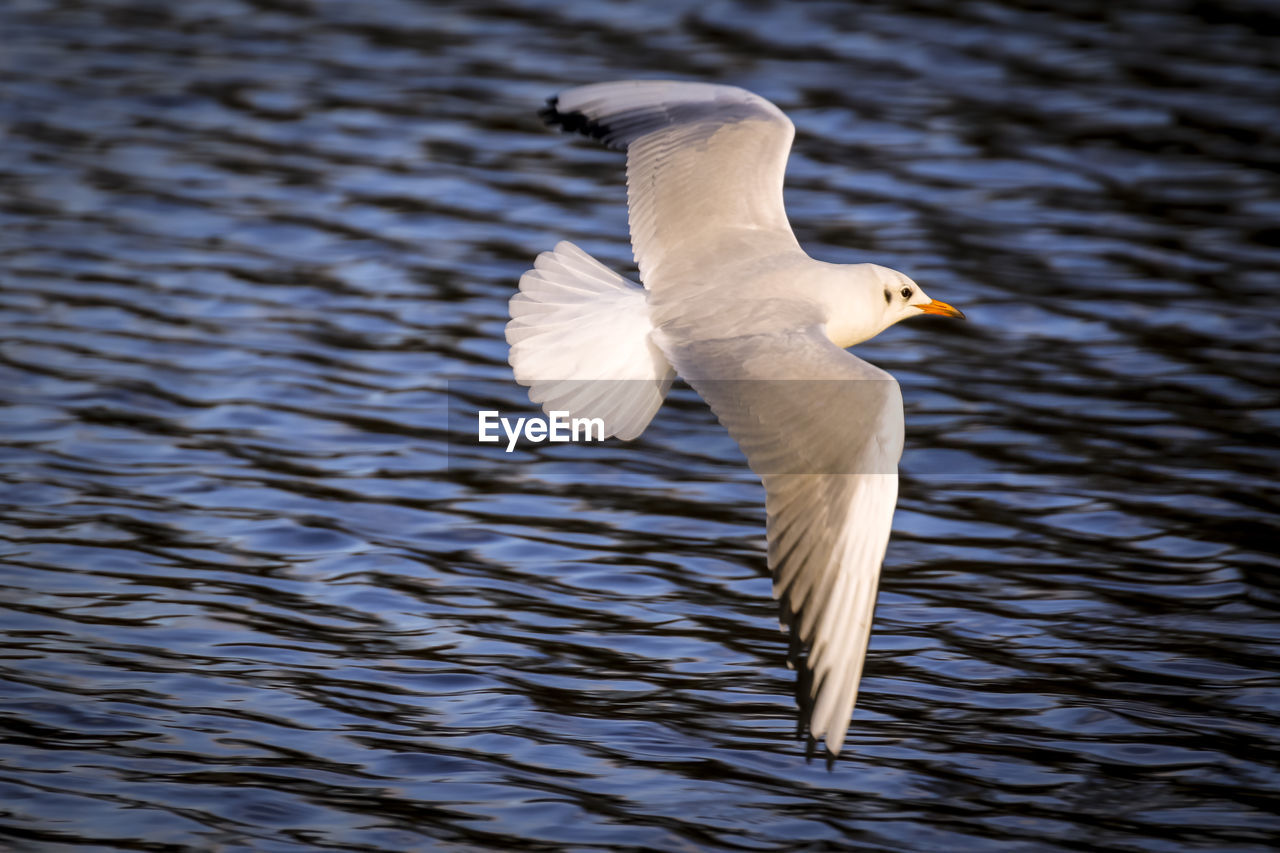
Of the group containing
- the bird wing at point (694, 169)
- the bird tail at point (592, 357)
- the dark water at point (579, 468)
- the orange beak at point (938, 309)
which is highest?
the bird wing at point (694, 169)

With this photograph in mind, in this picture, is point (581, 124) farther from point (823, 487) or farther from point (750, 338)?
point (823, 487)

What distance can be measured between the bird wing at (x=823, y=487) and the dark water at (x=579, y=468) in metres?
0.48

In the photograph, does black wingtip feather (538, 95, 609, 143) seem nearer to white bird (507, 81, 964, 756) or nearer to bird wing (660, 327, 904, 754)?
white bird (507, 81, 964, 756)

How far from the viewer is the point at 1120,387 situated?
752cm

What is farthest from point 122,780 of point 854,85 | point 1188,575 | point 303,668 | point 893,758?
point 854,85

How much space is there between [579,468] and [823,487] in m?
2.57

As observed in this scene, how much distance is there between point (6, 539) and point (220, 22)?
7.25 meters

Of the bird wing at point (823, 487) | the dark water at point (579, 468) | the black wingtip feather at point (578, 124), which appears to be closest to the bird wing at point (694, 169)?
the black wingtip feather at point (578, 124)

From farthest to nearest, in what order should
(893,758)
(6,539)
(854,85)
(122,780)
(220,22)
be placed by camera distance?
(220,22), (854,85), (6,539), (893,758), (122,780)

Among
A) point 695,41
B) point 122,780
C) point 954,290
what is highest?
point 695,41

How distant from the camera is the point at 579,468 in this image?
686cm

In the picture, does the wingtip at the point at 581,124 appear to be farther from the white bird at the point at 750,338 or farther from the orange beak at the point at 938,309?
the orange beak at the point at 938,309

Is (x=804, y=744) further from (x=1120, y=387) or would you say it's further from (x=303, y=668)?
(x=1120, y=387)

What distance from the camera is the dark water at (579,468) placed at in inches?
182
